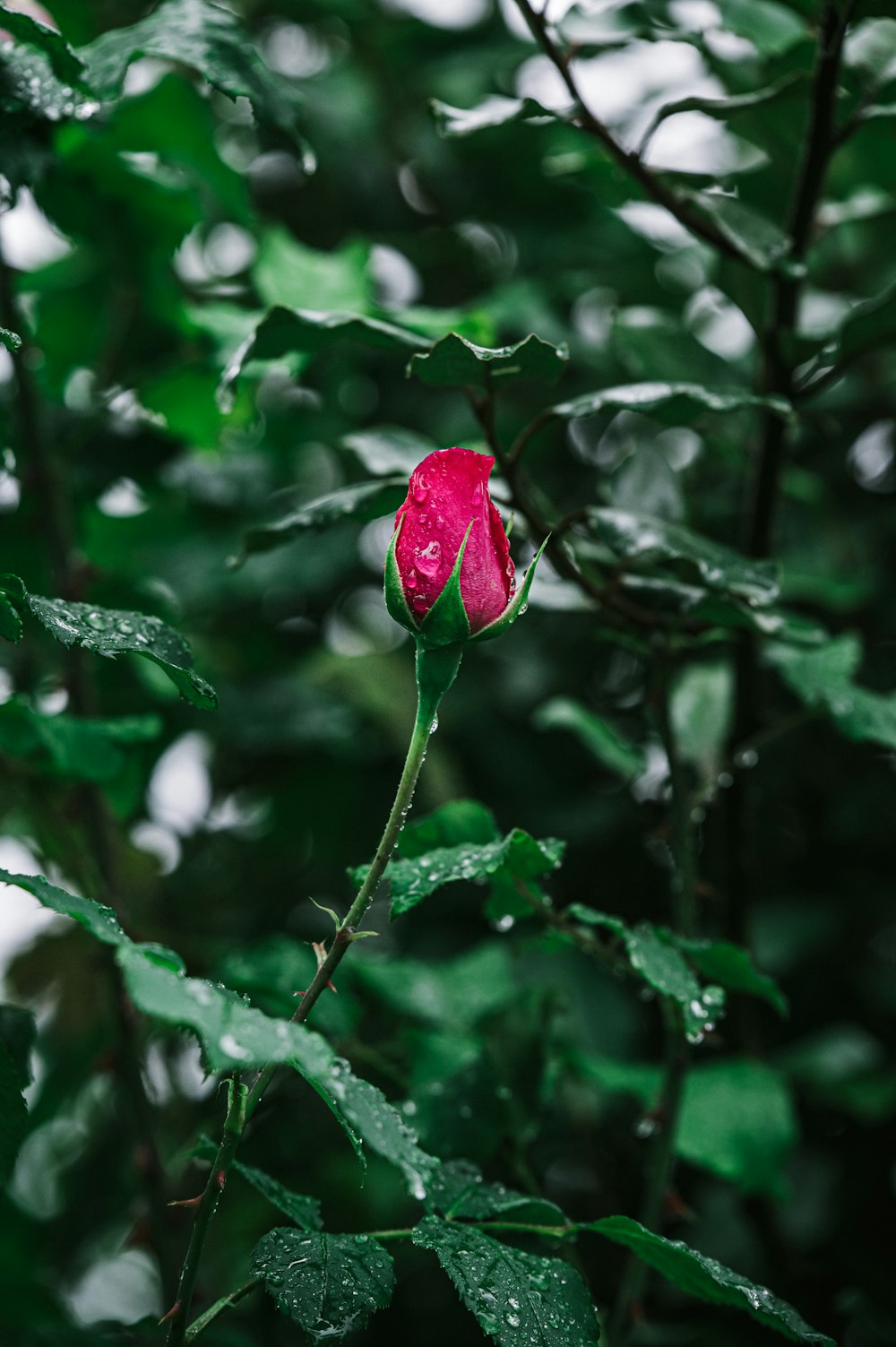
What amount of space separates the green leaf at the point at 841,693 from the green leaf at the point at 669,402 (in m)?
0.19

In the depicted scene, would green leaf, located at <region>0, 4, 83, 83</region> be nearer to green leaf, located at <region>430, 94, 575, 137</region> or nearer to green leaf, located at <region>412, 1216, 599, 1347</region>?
green leaf, located at <region>430, 94, 575, 137</region>

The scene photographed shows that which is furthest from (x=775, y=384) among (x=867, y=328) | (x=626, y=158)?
(x=626, y=158)

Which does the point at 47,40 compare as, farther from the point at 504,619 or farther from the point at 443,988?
the point at 443,988

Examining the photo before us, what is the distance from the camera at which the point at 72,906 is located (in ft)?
1.35

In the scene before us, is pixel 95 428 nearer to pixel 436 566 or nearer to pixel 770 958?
pixel 436 566

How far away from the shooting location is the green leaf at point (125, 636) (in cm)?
45

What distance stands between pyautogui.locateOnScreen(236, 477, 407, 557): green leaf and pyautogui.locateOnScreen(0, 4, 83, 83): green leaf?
0.25 metres

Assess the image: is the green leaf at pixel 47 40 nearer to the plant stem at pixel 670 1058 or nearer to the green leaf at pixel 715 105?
the green leaf at pixel 715 105

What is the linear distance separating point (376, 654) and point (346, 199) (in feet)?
2.05

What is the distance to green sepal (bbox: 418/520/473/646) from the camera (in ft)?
1.49

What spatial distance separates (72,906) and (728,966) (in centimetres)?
36

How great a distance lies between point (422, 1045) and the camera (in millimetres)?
760

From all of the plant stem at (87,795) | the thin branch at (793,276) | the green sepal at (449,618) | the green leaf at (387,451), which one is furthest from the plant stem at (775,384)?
the plant stem at (87,795)

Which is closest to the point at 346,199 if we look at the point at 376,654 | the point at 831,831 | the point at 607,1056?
the point at 376,654
